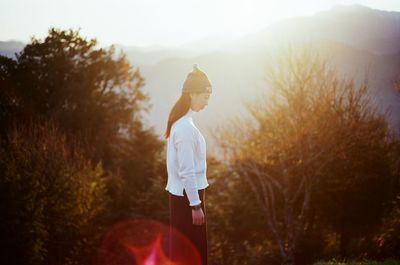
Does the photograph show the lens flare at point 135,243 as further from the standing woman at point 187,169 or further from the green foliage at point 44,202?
the standing woman at point 187,169

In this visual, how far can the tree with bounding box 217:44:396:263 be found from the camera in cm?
1916

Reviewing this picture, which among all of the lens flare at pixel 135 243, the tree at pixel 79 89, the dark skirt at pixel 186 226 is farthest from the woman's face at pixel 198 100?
the tree at pixel 79 89

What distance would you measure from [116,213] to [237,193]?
9.97 metres

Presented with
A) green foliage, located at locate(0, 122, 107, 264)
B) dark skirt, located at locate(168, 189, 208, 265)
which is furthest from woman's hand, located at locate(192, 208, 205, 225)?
green foliage, located at locate(0, 122, 107, 264)

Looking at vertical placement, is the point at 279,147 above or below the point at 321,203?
above

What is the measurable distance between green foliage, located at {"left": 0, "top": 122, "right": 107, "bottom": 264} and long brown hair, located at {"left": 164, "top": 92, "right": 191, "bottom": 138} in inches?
658

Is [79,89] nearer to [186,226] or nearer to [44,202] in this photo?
[44,202]

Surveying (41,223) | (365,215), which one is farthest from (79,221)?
(365,215)

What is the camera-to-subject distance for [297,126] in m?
19.3

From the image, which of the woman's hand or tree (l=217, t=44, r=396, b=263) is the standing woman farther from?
tree (l=217, t=44, r=396, b=263)

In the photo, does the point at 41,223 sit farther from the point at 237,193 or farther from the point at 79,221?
the point at 237,193

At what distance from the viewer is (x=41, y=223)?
840 inches

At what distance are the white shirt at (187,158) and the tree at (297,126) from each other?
49.7ft

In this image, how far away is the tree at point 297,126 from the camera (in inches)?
754
